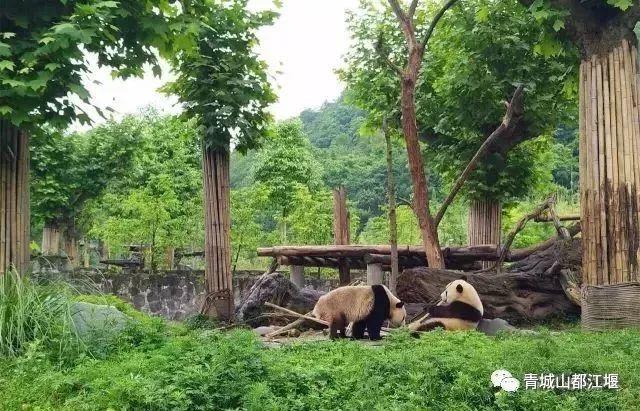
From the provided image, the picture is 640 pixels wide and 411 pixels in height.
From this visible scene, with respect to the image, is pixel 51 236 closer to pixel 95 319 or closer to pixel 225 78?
pixel 225 78

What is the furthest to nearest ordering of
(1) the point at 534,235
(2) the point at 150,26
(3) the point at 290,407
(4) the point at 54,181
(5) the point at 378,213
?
(5) the point at 378,213 → (1) the point at 534,235 → (4) the point at 54,181 → (2) the point at 150,26 → (3) the point at 290,407

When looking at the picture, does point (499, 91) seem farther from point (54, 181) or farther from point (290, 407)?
point (54, 181)

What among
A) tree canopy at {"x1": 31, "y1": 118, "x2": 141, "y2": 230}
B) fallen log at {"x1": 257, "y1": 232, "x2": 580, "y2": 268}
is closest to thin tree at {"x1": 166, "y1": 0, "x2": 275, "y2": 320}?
fallen log at {"x1": 257, "y1": 232, "x2": 580, "y2": 268}

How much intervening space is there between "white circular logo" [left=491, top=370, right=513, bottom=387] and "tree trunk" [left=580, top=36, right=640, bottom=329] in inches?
158

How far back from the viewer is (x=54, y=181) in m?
18.4

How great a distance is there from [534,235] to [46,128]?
15.3 m

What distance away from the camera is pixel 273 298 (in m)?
11.8

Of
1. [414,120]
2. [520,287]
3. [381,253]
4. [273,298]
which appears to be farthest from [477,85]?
[273,298]

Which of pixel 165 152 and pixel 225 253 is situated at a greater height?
pixel 165 152

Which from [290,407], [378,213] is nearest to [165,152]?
[378,213]

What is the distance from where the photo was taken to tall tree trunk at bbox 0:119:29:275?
248 inches

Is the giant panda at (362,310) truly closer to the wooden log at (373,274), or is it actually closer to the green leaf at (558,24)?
the green leaf at (558,24)

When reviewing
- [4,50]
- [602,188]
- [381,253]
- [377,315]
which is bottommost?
[377,315]

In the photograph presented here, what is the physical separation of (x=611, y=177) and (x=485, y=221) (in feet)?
21.2
